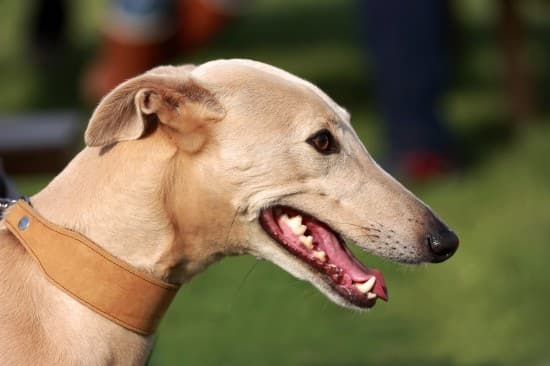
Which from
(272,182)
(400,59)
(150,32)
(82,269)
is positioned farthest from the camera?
(150,32)

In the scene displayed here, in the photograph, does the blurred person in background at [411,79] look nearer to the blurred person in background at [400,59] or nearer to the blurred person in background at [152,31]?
the blurred person in background at [400,59]

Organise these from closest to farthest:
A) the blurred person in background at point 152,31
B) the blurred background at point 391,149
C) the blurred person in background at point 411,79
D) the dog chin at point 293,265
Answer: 1. the dog chin at point 293,265
2. the blurred background at point 391,149
3. the blurred person in background at point 411,79
4. the blurred person in background at point 152,31

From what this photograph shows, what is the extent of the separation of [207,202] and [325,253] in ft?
1.29

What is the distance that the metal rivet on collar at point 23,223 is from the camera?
3352 millimetres

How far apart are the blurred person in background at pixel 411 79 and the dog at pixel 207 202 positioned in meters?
5.08

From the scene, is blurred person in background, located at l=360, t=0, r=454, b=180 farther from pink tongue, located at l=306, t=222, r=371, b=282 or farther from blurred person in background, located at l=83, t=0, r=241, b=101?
pink tongue, located at l=306, t=222, r=371, b=282

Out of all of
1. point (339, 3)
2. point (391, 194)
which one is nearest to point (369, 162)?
point (391, 194)

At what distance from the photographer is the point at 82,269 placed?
3320 millimetres

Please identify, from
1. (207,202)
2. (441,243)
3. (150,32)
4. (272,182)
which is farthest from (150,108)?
(150,32)

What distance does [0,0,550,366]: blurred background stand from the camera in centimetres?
636

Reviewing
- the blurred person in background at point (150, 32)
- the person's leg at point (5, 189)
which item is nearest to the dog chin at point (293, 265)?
the person's leg at point (5, 189)

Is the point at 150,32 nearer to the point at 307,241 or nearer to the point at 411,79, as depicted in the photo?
the point at 411,79

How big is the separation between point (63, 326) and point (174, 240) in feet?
1.25

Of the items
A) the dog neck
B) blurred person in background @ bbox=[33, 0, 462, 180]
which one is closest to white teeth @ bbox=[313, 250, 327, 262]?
the dog neck
